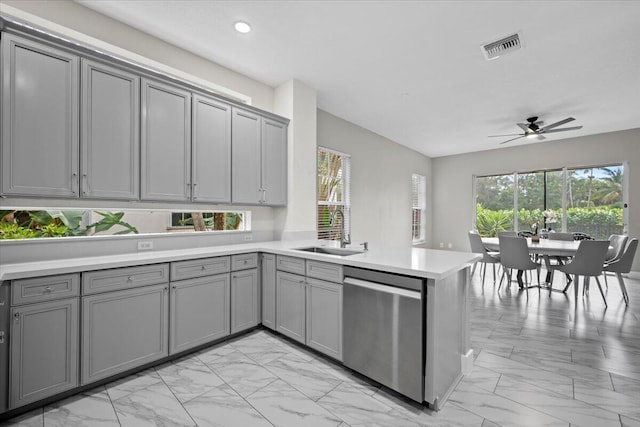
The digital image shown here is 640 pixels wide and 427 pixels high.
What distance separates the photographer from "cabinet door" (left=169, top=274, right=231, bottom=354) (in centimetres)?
239

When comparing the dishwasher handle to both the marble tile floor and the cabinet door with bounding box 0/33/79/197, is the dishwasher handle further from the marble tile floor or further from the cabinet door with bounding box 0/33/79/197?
the cabinet door with bounding box 0/33/79/197

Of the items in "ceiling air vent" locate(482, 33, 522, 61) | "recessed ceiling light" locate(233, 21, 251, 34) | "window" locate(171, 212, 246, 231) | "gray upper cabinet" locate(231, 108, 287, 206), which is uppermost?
"recessed ceiling light" locate(233, 21, 251, 34)

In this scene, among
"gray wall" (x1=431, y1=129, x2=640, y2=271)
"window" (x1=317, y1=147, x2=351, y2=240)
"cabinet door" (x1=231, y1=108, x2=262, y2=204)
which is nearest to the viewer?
"cabinet door" (x1=231, y1=108, x2=262, y2=204)

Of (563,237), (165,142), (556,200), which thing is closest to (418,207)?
(556,200)

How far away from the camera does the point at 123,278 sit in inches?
83.4

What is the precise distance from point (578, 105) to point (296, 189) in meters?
4.67

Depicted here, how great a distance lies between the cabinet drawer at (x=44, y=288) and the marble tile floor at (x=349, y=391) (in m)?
0.71

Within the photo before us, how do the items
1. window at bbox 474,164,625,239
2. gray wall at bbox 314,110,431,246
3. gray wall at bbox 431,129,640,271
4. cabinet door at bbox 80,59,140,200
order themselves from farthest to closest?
window at bbox 474,164,625,239 → gray wall at bbox 431,129,640,271 → gray wall at bbox 314,110,431,246 → cabinet door at bbox 80,59,140,200

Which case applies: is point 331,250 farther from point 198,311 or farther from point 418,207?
point 418,207

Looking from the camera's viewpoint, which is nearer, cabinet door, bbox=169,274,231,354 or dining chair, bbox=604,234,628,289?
cabinet door, bbox=169,274,231,354

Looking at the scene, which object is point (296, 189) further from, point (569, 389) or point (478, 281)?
point (478, 281)

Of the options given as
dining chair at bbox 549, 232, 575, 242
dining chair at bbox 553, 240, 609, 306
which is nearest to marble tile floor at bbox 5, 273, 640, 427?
dining chair at bbox 553, 240, 609, 306

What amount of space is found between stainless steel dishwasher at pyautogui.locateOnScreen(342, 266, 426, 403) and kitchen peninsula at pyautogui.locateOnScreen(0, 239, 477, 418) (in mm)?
33

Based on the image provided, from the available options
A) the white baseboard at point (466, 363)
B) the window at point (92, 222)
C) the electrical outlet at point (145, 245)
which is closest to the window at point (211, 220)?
the window at point (92, 222)
